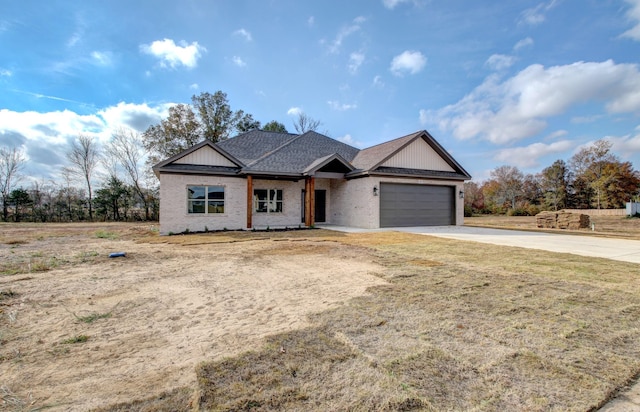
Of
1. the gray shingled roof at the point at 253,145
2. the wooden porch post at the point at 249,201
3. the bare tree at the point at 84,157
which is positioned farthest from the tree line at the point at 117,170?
the wooden porch post at the point at 249,201

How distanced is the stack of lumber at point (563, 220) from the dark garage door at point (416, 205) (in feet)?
19.6

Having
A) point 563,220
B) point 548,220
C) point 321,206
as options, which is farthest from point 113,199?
point 563,220

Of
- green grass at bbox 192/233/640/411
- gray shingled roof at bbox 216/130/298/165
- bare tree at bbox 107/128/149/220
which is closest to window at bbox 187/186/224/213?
gray shingled roof at bbox 216/130/298/165

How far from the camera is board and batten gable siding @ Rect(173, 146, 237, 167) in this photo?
13852mm

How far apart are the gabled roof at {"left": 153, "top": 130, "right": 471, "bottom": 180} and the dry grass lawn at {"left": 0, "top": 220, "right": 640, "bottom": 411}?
8.80 meters

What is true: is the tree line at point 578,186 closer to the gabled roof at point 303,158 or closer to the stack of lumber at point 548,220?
the stack of lumber at point 548,220

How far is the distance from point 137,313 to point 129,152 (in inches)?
1173

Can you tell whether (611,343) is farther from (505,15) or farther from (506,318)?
(505,15)

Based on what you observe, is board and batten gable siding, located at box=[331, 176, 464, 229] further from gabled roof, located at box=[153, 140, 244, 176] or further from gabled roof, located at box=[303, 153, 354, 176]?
gabled roof, located at box=[153, 140, 244, 176]

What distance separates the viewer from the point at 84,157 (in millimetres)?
26938

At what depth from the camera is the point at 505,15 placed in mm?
11641

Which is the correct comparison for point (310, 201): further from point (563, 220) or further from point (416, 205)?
point (563, 220)

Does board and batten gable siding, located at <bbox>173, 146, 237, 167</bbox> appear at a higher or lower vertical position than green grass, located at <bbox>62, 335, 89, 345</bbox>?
higher

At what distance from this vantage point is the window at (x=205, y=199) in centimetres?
1383
